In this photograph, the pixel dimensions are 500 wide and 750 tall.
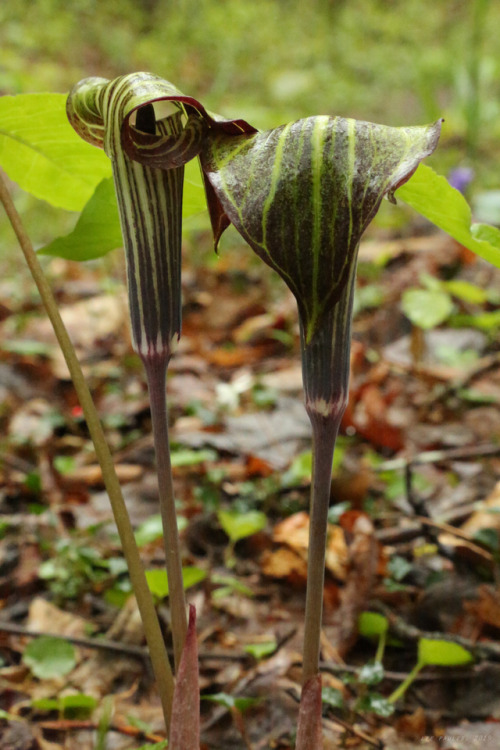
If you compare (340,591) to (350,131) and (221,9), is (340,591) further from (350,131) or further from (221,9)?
(221,9)

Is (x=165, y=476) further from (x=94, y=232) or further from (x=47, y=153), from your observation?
(x=47, y=153)

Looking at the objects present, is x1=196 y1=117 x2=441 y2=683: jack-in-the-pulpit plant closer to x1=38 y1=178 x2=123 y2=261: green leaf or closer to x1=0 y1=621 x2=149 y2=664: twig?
x1=38 y1=178 x2=123 y2=261: green leaf

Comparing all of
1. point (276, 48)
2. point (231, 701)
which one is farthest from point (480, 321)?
point (276, 48)

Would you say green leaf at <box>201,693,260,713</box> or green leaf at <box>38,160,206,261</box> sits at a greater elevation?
green leaf at <box>38,160,206,261</box>

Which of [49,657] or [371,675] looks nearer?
[371,675]

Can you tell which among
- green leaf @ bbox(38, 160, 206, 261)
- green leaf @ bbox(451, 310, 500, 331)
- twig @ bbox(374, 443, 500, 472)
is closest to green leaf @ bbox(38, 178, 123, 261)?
green leaf @ bbox(38, 160, 206, 261)
